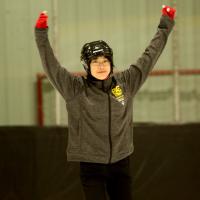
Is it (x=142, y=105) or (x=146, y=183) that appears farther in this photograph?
(x=142, y=105)

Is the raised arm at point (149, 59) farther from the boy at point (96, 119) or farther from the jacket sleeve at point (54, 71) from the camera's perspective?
the jacket sleeve at point (54, 71)

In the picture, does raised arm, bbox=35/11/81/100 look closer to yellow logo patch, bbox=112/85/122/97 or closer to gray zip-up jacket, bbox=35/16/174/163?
gray zip-up jacket, bbox=35/16/174/163

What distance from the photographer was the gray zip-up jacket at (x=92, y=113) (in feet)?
7.50

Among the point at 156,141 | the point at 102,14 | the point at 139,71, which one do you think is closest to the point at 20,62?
the point at 102,14

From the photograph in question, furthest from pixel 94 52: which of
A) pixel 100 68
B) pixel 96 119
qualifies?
pixel 96 119

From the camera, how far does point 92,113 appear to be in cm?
229

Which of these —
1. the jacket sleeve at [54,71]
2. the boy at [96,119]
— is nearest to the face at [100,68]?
the boy at [96,119]

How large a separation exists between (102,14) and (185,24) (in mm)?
816

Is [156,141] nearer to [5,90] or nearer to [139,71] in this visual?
[139,71]

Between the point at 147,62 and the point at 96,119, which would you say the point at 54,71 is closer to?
the point at 96,119

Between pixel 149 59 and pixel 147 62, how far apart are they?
2 centimetres

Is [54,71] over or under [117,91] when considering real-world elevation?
over

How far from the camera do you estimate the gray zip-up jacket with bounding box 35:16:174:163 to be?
229 cm

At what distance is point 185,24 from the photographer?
443 centimetres
